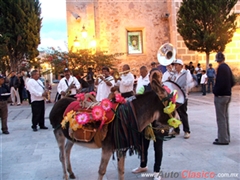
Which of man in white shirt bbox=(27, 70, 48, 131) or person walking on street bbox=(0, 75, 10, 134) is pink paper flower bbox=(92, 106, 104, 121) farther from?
person walking on street bbox=(0, 75, 10, 134)

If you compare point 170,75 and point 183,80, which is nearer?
point 183,80

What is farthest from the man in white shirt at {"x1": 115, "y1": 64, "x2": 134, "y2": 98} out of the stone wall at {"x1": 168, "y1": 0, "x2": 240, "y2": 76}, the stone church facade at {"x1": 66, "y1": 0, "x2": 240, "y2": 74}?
the stone wall at {"x1": 168, "y1": 0, "x2": 240, "y2": 76}

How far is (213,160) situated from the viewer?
503cm

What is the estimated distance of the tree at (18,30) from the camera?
1808cm

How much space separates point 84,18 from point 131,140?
17.5m

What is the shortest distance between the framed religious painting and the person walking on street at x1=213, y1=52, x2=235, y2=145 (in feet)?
49.6

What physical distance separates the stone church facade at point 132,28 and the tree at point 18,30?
2.68m

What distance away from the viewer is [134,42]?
20812 millimetres

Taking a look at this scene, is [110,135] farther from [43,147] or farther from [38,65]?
[38,65]

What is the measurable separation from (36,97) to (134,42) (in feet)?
44.3

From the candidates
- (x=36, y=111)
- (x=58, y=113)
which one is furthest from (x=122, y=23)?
(x=58, y=113)

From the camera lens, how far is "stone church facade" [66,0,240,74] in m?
19.6

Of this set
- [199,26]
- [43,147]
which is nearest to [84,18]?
[199,26]

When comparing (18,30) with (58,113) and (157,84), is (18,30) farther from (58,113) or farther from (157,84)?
(157,84)
